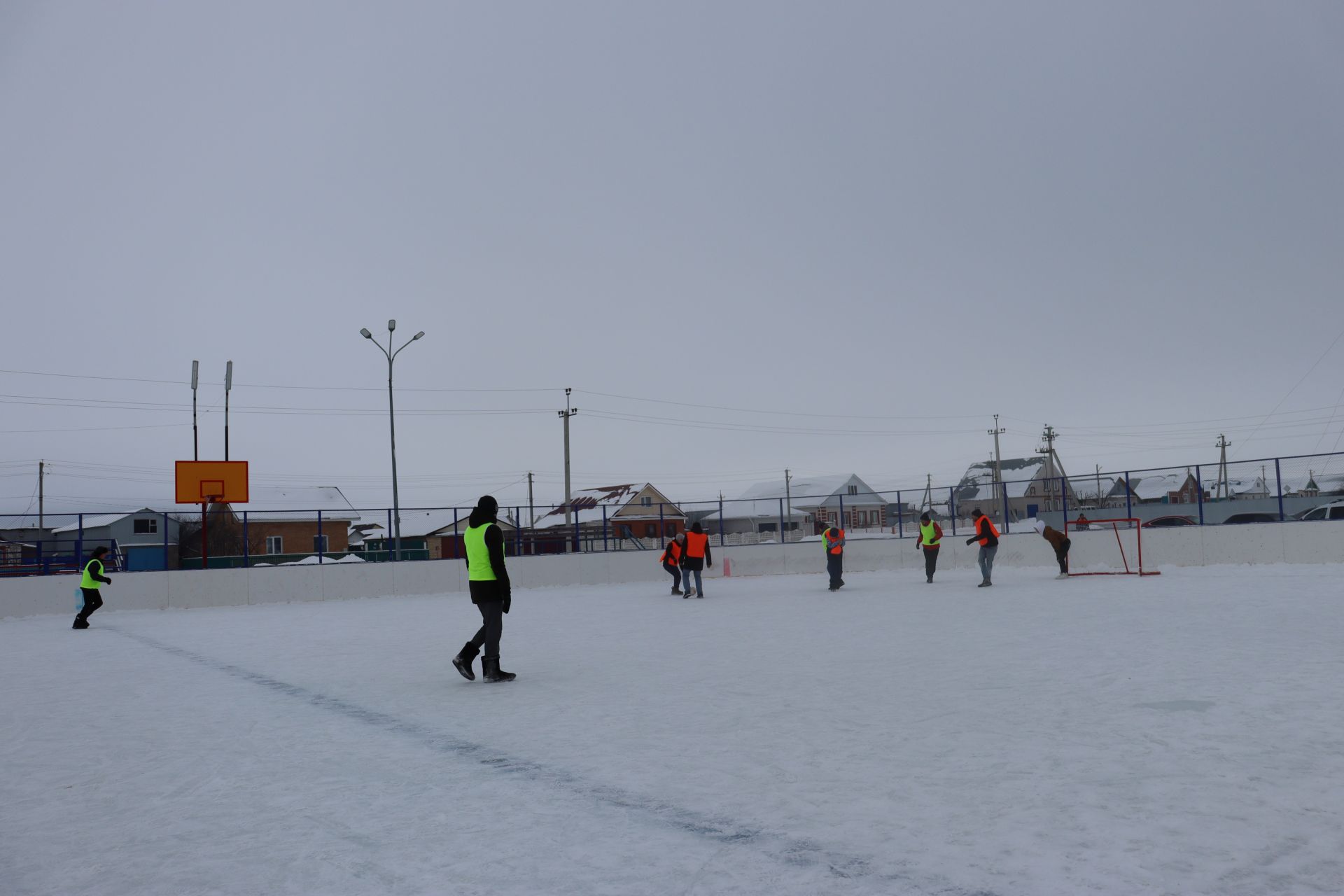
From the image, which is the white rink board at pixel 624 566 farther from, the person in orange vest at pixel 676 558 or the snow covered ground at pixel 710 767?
the snow covered ground at pixel 710 767

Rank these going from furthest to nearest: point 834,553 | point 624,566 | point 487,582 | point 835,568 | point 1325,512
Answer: point 1325,512 → point 624,566 → point 835,568 → point 834,553 → point 487,582

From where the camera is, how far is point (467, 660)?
361 inches

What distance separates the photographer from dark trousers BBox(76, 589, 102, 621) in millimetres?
17234

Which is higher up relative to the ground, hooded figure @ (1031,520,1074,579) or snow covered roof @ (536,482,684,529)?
snow covered roof @ (536,482,684,529)

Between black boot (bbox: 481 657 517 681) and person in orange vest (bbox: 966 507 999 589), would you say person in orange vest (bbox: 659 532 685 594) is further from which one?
black boot (bbox: 481 657 517 681)

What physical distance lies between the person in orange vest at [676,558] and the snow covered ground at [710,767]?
9423 millimetres

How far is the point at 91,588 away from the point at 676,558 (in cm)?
1141

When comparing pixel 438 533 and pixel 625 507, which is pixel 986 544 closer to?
pixel 438 533

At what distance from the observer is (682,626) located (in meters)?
14.1

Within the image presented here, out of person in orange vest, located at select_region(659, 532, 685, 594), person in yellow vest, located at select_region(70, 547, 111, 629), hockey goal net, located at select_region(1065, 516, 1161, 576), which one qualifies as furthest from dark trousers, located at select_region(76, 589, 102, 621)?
hockey goal net, located at select_region(1065, 516, 1161, 576)

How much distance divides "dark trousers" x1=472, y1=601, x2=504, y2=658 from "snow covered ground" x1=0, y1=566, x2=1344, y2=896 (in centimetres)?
39

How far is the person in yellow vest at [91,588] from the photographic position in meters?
17.1

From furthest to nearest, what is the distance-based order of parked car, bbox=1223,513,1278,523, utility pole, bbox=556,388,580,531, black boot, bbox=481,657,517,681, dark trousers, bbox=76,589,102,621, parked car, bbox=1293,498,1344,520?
utility pole, bbox=556,388,580,531, parked car, bbox=1223,513,1278,523, parked car, bbox=1293,498,1344,520, dark trousers, bbox=76,589,102,621, black boot, bbox=481,657,517,681

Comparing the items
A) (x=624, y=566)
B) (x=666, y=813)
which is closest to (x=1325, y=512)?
(x=624, y=566)
